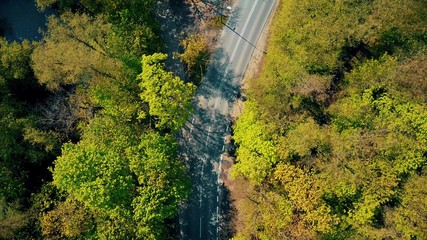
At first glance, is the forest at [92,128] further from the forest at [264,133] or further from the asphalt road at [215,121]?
the asphalt road at [215,121]

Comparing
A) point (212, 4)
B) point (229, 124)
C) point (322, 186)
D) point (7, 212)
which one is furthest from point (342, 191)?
point (7, 212)

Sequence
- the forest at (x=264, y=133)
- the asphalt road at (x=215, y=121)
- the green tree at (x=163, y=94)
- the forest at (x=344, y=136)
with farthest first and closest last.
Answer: the asphalt road at (x=215, y=121) → the green tree at (x=163, y=94) → the forest at (x=344, y=136) → the forest at (x=264, y=133)

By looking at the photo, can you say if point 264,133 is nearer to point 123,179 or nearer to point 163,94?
point 163,94

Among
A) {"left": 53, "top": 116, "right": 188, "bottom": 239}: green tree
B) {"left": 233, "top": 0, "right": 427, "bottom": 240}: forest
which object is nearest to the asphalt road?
{"left": 233, "top": 0, "right": 427, "bottom": 240}: forest

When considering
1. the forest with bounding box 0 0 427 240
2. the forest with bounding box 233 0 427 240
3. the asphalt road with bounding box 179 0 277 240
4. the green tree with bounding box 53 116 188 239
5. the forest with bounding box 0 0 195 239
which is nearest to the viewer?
the green tree with bounding box 53 116 188 239

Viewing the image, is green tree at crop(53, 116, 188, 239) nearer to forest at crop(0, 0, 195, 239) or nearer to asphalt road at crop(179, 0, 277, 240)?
forest at crop(0, 0, 195, 239)

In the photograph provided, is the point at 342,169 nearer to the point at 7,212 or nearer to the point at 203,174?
the point at 203,174

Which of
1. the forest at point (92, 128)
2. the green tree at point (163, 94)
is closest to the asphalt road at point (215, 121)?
the forest at point (92, 128)

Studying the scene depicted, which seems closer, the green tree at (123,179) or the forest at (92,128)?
the green tree at (123,179)
